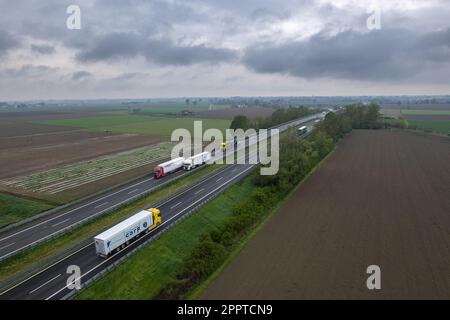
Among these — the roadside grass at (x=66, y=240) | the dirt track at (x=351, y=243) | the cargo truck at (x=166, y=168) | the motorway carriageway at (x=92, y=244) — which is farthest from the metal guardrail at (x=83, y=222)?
the dirt track at (x=351, y=243)

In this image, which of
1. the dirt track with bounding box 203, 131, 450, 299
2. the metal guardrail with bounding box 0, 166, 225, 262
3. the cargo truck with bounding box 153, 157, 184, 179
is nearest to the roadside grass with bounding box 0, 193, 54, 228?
the metal guardrail with bounding box 0, 166, 225, 262

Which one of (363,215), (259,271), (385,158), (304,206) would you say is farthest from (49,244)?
(385,158)

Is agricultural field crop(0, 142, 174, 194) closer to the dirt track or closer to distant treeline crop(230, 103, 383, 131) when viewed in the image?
the dirt track

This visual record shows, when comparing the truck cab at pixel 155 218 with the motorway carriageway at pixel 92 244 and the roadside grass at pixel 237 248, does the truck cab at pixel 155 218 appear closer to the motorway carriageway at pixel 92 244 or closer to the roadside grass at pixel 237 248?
the motorway carriageway at pixel 92 244

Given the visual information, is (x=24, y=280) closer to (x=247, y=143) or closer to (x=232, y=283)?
(x=232, y=283)

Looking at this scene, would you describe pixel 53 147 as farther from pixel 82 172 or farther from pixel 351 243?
pixel 351 243

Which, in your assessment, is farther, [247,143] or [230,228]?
[247,143]
